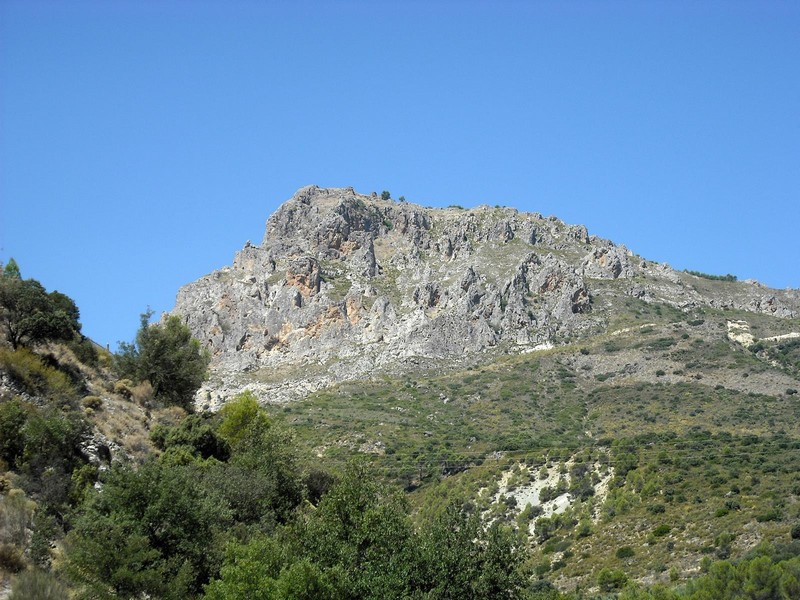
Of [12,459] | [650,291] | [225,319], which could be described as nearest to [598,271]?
[650,291]

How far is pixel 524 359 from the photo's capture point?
10612cm

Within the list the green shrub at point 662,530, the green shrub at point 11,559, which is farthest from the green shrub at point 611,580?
the green shrub at point 11,559

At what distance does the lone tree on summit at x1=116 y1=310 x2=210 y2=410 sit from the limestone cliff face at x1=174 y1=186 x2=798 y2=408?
61332mm

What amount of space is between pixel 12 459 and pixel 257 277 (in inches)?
4448

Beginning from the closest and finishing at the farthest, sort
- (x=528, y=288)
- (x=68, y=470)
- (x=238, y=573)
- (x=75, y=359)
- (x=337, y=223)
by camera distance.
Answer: (x=238, y=573)
(x=68, y=470)
(x=75, y=359)
(x=528, y=288)
(x=337, y=223)

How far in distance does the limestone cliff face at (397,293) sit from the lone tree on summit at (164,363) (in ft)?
201

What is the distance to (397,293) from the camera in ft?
436

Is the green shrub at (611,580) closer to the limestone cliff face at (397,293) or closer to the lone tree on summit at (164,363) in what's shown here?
the lone tree on summit at (164,363)

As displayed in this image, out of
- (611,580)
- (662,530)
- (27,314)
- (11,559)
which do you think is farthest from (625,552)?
(11,559)

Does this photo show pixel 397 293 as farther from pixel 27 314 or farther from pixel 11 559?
pixel 11 559

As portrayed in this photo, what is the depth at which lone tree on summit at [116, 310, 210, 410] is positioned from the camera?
1662 inches

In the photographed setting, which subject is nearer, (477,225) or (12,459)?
(12,459)

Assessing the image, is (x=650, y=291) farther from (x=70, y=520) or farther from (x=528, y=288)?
(x=70, y=520)

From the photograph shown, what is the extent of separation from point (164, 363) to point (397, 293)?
9072 cm
